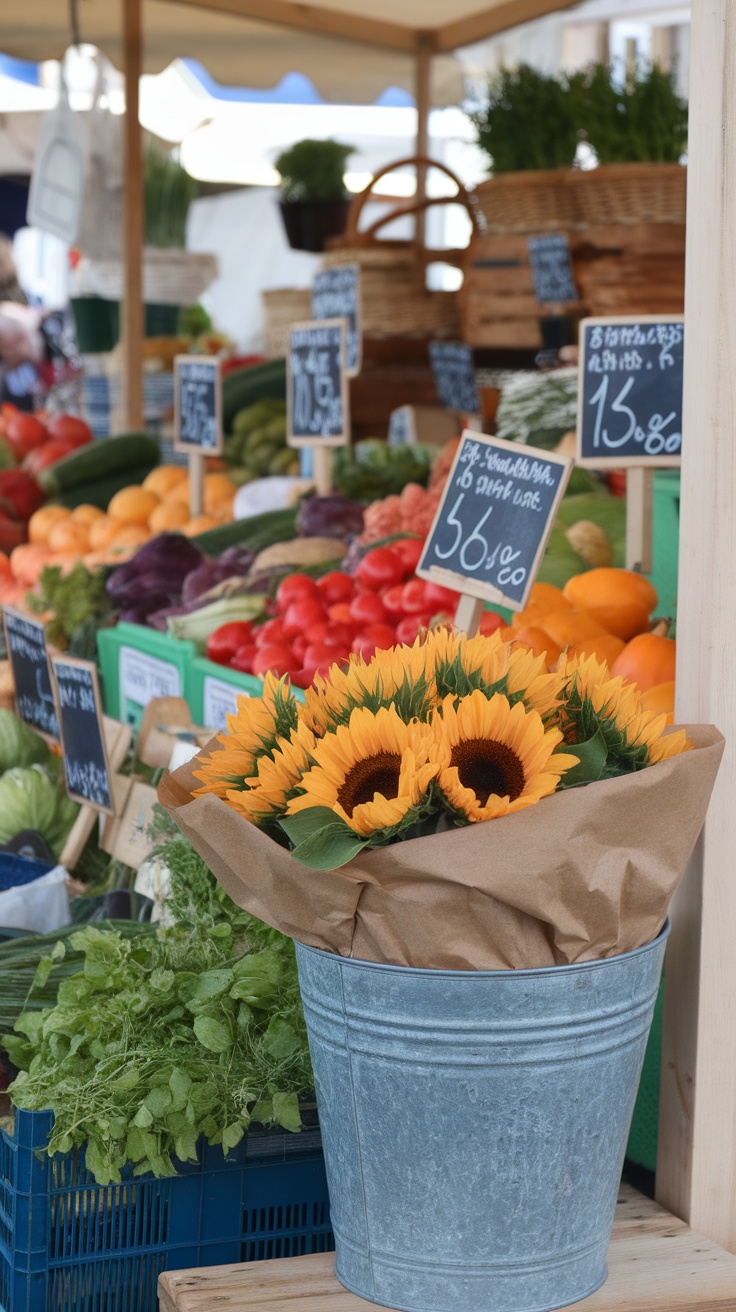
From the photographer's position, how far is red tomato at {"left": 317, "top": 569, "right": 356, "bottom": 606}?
304cm

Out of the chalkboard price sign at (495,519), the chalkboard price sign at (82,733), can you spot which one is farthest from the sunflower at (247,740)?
the chalkboard price sign at (82,733)

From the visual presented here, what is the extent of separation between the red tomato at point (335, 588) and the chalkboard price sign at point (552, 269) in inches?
56.9

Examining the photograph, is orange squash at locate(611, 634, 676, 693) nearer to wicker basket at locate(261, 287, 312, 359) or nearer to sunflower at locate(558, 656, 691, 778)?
sunflower at locate(558, 656, 691, 778)

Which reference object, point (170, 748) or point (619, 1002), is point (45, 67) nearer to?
point (170, 748)

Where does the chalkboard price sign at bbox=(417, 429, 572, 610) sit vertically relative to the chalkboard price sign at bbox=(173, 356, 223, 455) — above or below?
below

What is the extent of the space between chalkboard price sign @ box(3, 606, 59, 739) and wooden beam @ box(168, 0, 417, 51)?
3258mm

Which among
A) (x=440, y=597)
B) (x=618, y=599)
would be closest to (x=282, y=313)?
(x=440, y=597)

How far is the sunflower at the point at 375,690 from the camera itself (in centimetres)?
140

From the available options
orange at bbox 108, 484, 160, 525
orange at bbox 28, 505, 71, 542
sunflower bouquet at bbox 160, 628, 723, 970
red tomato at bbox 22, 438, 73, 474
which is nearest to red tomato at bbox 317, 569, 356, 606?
sunflower bouquet at bbox 160, 628, 723, 970

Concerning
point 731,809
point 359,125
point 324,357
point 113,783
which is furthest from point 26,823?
point 359,125

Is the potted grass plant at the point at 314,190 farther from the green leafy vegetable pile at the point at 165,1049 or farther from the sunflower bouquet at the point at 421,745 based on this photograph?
the sunflower bouquet at the point at 421,745

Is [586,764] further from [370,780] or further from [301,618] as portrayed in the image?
[301,618]

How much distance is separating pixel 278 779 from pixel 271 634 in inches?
60.6

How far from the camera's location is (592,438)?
2.62 meters
